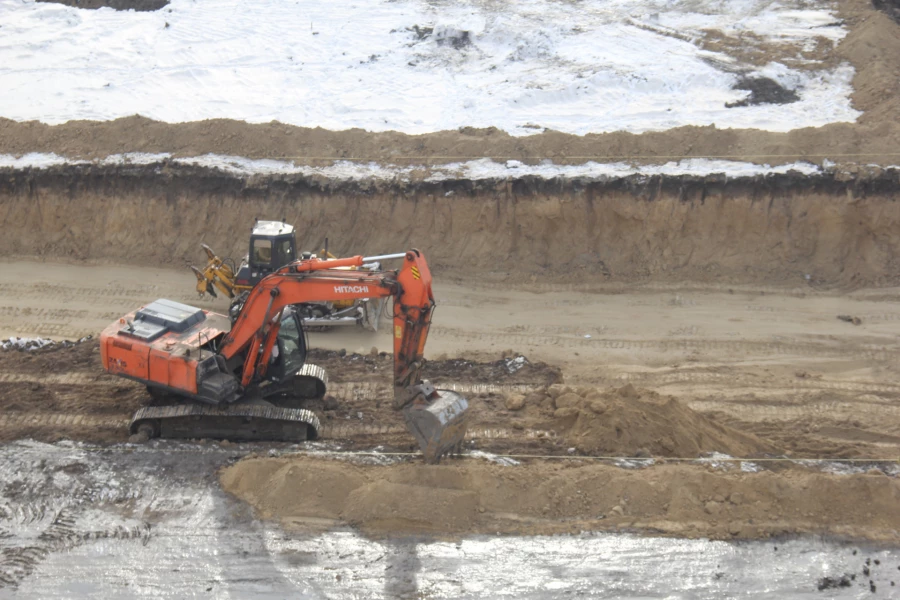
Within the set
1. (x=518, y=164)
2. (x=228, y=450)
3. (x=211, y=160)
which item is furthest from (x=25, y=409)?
(x=518, y=164)

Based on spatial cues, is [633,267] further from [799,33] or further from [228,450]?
[799,33]

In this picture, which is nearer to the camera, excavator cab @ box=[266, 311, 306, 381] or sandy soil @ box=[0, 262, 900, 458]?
excavator cab @ box=[266, 311, 306, 381]

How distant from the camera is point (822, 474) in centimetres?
1147

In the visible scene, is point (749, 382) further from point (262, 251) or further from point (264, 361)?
point (262, 251)

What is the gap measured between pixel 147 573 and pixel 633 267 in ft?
36.2

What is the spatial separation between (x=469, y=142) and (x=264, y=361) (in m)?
8.25

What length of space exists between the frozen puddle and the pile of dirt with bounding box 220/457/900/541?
0.22m

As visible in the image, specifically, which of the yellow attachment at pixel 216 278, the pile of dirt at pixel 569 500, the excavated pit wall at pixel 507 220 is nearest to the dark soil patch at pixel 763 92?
the excavated pit wall at pixel 507 220

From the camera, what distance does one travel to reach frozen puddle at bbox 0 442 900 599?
9.79 metres

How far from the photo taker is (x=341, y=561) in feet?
33.2

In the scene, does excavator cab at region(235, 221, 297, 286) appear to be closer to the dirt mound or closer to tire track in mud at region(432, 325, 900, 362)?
tire track in mud at region(432, 325, 900, 362)

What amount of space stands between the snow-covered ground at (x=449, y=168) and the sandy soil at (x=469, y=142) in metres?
0.21

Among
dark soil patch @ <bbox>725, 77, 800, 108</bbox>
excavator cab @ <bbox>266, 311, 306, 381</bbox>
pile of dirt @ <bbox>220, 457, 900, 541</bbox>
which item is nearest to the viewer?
pile of dirt @ <bbox>220, 457, 900, 541</bbox>

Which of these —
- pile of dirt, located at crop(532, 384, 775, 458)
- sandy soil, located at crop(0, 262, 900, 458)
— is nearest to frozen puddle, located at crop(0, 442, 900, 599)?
pile of dirt, located at crop(532, 384, 775, 458)
